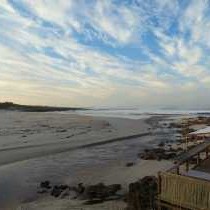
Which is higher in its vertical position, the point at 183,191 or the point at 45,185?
the point at 183,191

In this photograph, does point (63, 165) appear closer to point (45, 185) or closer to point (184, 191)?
point (45, 185)

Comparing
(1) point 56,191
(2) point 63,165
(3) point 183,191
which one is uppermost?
(3) point 183,191

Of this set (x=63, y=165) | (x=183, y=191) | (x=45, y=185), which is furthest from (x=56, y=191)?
(x=183, y=191)

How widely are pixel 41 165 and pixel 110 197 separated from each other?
9542mm

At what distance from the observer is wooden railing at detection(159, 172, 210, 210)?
1101 cm

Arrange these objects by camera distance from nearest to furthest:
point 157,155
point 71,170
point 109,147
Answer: point 71,170 < point 157,155 < point 109,147

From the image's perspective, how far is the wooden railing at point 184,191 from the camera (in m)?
11.0

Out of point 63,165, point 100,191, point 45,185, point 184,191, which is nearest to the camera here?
point 184,191

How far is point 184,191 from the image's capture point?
11.4 meters

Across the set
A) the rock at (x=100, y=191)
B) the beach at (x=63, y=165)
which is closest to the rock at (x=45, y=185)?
the beach at (x=63, y=165)

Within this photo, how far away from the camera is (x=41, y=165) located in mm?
24797

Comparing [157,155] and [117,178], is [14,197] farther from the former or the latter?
[157,155]

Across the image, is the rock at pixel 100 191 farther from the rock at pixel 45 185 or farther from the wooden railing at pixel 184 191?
the wooden railing at pixel 184 191

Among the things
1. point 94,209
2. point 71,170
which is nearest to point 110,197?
point 94,209
